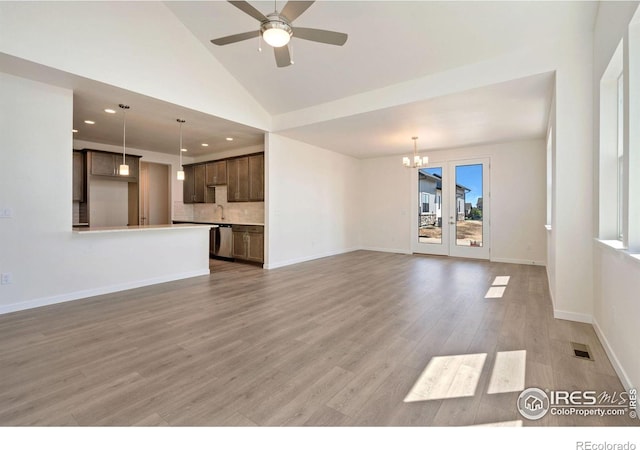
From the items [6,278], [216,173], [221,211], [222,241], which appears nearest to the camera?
[6,278]

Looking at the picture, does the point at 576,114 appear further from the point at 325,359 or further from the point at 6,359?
the point at 6,359

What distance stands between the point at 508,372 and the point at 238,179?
658cm

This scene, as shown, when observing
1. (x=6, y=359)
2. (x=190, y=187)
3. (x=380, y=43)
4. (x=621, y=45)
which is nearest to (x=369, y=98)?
(x=380, y=43)

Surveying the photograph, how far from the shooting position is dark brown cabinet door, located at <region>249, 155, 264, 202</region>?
6879mm

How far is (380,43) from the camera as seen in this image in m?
3.87

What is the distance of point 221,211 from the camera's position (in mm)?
8352

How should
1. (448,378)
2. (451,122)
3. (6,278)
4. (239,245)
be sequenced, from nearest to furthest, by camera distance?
(448,378) → (6,278) → (451,122) → (239,245)

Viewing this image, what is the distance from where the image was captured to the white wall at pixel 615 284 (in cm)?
192

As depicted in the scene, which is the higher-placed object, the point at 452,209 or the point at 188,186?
the point at 188,186

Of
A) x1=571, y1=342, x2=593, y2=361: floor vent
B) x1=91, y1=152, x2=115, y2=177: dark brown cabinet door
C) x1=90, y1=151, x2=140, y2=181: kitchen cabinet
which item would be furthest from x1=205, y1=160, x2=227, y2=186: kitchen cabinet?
x1=571, y1=342, x2=593, y2=361: floor vent

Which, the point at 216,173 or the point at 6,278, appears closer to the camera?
the point at 6,278

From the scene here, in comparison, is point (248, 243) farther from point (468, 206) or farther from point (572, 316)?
point (572, 316)

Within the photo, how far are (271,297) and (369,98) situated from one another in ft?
11.2

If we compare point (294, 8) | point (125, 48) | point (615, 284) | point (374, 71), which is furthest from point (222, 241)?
point (615, 284)
